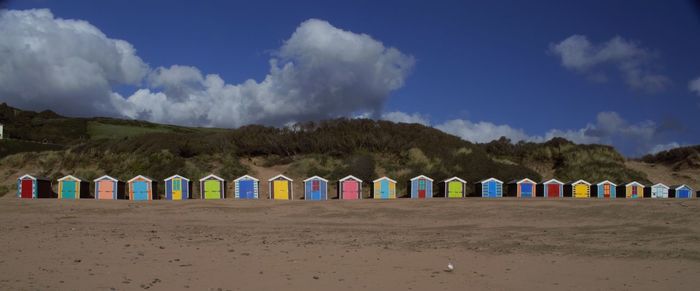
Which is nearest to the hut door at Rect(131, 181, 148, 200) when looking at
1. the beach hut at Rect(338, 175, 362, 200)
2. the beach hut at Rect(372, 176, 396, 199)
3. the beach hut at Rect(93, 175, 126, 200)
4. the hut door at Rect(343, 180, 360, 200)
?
the beach hut at Rect(93, 175, 126, 200)

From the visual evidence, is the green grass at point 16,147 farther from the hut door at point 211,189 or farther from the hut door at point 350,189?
the hut door at point 350,189

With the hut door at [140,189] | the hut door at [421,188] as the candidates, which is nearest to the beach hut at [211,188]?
the hut door at [140,189]

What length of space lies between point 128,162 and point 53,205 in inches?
830

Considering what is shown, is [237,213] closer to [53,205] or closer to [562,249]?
[53,205]

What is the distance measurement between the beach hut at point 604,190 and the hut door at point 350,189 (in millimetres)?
16121

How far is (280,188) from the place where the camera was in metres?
37.5

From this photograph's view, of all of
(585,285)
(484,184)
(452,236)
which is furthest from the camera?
(484,184)

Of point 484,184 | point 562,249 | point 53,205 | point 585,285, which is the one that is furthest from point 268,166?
point 585,285

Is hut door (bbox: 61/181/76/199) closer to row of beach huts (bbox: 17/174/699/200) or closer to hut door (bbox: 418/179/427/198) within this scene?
row of beach huts (bbox: 17/174/699/200)

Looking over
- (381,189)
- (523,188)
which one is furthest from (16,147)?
(523,188)

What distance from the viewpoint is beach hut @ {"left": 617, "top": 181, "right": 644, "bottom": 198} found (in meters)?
40.5

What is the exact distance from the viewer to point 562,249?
591 inches

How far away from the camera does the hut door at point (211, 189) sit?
37375 mm

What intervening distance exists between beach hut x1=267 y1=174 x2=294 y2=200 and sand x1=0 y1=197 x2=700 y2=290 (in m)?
10.8
